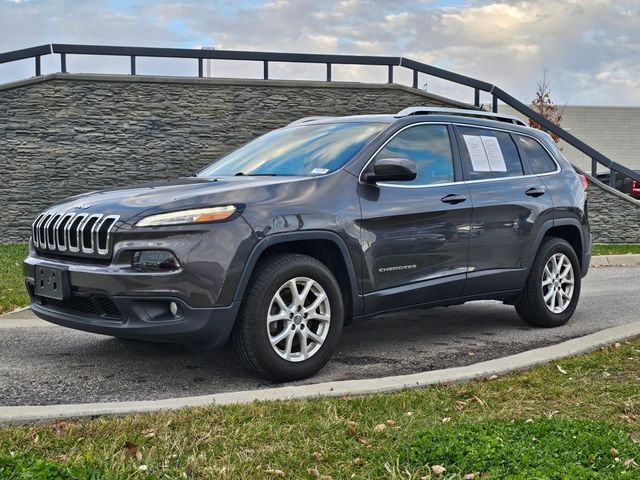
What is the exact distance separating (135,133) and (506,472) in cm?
1373

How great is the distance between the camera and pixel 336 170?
199 inches

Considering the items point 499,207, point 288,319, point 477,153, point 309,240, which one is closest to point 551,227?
point 499,207

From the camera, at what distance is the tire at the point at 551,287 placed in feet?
21.0

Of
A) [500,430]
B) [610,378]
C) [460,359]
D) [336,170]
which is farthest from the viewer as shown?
[460,359]

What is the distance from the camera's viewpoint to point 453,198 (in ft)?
18.5

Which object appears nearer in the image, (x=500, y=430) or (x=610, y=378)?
(x=500, y=430)

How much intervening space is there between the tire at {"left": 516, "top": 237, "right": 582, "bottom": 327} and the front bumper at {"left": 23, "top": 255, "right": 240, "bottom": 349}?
3020mm

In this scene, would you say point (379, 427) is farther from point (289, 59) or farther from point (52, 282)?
point (289, 59)

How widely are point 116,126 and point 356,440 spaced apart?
520 inches

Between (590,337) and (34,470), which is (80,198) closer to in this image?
(34,470)

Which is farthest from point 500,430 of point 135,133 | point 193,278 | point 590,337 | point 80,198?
point 135,133

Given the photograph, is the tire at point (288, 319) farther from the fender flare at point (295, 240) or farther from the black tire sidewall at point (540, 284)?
the black tire sidewall at point (540, 284)

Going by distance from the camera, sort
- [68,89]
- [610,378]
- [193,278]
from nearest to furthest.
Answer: [193,278], [610,378], [68,89]

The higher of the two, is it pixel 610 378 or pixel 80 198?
pixel 80 198
